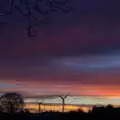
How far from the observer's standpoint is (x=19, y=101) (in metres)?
104

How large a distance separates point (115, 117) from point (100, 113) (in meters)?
3.35

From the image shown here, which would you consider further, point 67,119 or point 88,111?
point 88,111

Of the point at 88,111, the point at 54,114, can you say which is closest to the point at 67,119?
the point at 54,114

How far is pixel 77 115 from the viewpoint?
99.4 m

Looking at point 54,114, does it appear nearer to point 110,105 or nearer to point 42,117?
point 42,117

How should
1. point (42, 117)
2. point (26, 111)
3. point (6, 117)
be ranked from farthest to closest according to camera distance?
point (26, 111) < point (6, 117) < point (42, 117)

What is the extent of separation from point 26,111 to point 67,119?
1613 cm

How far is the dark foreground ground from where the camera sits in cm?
9506

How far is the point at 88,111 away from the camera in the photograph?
104000 mm

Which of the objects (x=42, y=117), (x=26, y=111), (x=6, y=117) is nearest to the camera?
(x=42, y=117)

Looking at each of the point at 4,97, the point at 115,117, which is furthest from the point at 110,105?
the point at 4,97

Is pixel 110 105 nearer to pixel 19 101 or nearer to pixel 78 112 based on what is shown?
pixel 78 112

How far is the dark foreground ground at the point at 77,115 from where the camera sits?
95.1 metres

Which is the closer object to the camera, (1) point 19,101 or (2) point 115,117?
(2) point 115,117
